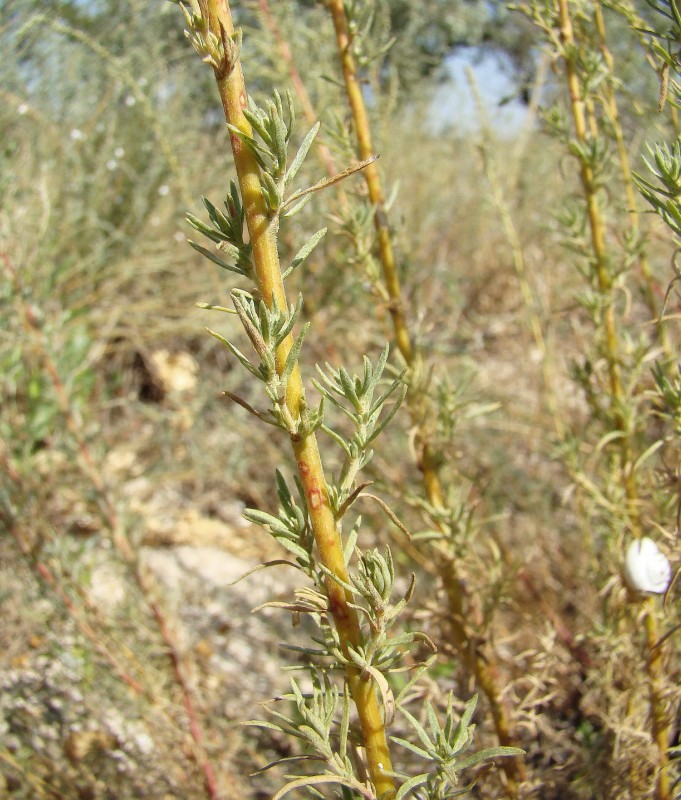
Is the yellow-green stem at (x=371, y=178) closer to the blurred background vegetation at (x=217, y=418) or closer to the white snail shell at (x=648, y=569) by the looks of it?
the blurred background vegetation at (x=217, y=418)

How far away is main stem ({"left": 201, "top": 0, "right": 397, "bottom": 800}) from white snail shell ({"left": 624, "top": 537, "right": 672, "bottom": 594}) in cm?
36

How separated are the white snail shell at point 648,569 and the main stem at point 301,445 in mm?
361

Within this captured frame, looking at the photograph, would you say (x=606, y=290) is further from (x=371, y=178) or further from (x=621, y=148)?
(x=371, y=178)

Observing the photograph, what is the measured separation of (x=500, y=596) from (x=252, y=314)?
588mm

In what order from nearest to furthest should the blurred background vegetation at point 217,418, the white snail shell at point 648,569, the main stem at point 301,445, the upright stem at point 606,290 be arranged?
the main stem at point 301,445
the white snail shell at point 648,569
the upright stem at point 606,290
the blurred background vegetation at point 217,418

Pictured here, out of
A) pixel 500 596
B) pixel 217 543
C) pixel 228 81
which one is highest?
pixel 228 81

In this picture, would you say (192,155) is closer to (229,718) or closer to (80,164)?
(80,164)

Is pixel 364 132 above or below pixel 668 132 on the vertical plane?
below

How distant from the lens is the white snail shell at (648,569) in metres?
0.79

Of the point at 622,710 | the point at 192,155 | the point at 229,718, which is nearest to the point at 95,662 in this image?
the point at 229,718

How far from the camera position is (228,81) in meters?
0.52

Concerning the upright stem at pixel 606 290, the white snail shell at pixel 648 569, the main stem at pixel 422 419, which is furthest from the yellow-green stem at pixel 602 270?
the main stem at pixel 422 419

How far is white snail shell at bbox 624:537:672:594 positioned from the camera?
0.79 meters

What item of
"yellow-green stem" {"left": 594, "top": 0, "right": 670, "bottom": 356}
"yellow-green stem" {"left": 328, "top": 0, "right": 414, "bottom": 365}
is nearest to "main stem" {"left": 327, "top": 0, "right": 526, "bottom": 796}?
"yellow-green stem" {"left": 328, "top": 0, "right": 414, "bottom": 365}
